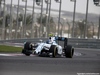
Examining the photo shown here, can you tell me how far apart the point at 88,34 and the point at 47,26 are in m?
6.85

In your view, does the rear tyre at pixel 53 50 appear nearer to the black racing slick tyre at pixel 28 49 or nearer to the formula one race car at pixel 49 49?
the formula one race car at pixel 49 49

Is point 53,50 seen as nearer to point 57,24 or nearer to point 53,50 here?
point 53,50

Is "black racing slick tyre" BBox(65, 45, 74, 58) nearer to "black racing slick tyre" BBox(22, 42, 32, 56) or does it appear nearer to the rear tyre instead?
the rear tyre

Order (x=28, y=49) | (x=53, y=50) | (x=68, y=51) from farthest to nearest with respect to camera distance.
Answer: (x=28, y=49)
(x=68, y=51)
(x=53, y=50)

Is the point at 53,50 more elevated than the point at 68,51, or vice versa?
the point at 53,50

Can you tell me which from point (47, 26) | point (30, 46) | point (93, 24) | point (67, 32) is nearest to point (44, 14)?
point (47, 26)

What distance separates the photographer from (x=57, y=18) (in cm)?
4478

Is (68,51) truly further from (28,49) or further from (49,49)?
(28,49)

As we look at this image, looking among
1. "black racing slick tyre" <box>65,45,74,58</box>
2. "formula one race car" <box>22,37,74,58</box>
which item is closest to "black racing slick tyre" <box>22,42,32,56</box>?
"formula one race car" <box>22,37,74,58</box>

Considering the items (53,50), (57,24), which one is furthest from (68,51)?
(57,24)

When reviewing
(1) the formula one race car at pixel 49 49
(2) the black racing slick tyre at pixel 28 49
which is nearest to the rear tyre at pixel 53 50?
(1) the formula one race car at pixel 49 49

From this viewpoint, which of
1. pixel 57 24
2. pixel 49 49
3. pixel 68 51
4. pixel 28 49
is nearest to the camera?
pixel 49 49

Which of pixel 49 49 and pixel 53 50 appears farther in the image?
pixel 49 49

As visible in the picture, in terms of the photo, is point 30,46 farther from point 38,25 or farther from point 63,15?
point 38,25
